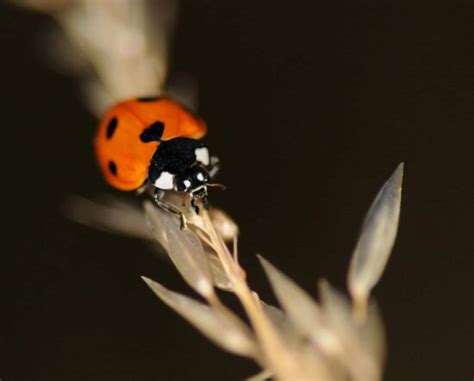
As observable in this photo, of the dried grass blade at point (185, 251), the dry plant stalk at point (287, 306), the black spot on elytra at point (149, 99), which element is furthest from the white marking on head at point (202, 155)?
the dried grass blade at point (185, 251)

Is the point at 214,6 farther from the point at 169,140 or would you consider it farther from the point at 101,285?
the point at 101,285

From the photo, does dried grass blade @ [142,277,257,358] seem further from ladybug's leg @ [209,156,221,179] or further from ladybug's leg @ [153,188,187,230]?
ladybug's leg @ [209,156,221,179]

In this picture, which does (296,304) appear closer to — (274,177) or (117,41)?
(117,41)

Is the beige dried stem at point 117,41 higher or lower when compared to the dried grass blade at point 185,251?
higher

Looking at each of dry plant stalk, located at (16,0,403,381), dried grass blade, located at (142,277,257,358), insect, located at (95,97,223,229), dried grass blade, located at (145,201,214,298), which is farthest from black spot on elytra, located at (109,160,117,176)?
dried grass blade, located at (142,277,257,358)

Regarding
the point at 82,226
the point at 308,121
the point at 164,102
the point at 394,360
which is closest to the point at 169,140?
the point at 164,102

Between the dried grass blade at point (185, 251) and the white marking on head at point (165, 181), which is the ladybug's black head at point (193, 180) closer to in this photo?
the white marking on head at point (165, 181)

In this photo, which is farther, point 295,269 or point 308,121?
point 308,121

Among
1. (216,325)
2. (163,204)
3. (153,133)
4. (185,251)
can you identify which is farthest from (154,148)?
(216,325)
